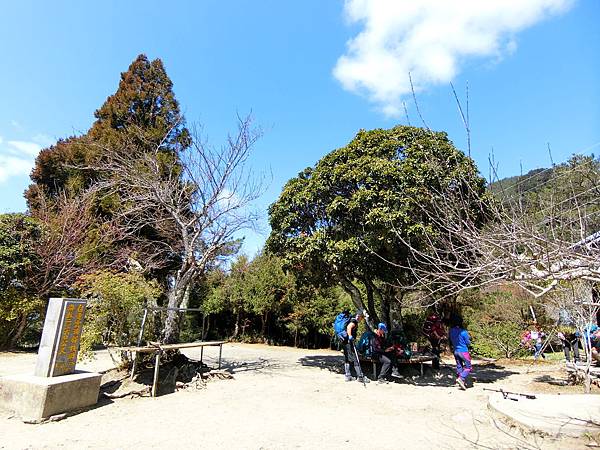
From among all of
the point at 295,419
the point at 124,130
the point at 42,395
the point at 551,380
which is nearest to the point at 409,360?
the point at 551,380

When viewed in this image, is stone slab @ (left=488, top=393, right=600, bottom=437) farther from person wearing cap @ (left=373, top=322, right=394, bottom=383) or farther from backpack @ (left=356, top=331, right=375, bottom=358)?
backpack @ (left=356, top=331, right=375, bottom=358)

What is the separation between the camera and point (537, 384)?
8.70m

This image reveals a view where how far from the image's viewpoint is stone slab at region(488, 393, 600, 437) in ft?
15.7

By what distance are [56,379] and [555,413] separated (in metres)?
7.44

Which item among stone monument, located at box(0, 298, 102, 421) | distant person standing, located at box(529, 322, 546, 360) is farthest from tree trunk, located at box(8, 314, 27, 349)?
distant person standing, located at box(529, 322, 546, 360)

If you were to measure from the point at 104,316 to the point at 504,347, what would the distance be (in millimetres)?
13719

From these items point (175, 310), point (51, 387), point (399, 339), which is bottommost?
point (51, 387)

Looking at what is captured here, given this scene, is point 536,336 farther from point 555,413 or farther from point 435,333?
point 555,413

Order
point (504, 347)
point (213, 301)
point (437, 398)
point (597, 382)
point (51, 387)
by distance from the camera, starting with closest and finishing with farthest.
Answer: point (51, 387) → point (437, 398) → point (597, 382) → point (504, 347) → point (213, 301)

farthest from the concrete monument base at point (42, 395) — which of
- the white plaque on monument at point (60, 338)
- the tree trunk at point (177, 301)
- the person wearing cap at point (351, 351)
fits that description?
the person wearing cap at point (351, 351)

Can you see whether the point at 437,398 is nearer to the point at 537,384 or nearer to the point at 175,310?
the point at 537,384

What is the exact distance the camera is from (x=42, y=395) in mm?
5449

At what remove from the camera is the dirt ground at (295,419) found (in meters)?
4.72

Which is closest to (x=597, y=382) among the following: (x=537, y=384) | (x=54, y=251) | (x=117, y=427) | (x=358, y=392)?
(x=537, y=384)
